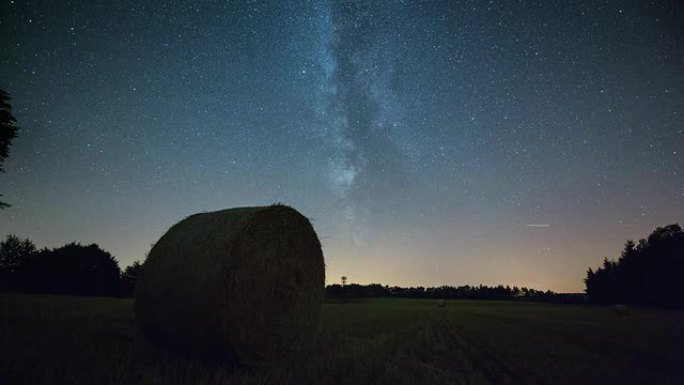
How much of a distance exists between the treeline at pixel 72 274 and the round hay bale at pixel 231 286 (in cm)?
5284

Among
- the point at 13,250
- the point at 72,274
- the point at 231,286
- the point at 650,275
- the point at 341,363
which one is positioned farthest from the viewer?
the point at 13,250

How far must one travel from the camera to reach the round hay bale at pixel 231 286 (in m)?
6.75

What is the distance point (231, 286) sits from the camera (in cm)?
689

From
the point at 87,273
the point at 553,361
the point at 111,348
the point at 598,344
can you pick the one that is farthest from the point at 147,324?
the point at 87,273

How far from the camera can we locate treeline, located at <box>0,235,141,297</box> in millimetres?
56844

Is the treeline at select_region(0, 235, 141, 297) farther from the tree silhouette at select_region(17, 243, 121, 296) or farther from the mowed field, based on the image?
the mowed field

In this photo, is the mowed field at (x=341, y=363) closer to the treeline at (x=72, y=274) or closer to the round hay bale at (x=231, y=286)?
the round hay bale at (x=231, y=286)

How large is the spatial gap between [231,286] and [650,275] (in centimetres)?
7346

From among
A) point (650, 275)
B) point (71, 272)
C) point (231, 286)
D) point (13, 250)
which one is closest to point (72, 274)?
point (71, 272)

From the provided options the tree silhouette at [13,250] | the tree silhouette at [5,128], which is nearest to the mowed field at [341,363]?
the tree silhouette at [5,128]

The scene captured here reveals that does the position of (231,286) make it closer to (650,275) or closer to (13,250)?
(650,275)

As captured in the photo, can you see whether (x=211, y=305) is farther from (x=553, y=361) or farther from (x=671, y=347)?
(x=671, y=347)

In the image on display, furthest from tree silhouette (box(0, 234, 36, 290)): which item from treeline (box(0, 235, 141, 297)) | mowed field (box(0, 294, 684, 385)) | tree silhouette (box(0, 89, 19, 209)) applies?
mowed field (box(0, 294, 684, 385))

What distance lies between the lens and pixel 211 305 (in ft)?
21.7
